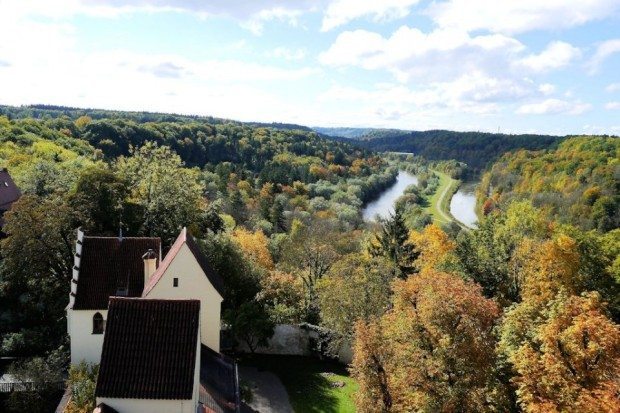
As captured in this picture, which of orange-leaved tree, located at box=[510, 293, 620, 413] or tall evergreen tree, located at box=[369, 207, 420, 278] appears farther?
tall evergreen tree, located at box=[369, 207, 420, 278]

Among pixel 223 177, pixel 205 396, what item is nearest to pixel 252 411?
pixel 205 396

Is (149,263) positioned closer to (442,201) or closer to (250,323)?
(250,323)

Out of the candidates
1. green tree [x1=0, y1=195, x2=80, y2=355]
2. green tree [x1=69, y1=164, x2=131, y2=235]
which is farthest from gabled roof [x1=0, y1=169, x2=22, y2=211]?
green tree [x1=0, y1=195, x2=80, y2=355]

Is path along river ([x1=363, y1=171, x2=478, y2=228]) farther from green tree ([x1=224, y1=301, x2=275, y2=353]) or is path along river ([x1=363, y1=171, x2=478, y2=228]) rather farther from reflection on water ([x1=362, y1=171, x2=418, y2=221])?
green tree ([x1=224, y1=301, x2=275, y2=353])

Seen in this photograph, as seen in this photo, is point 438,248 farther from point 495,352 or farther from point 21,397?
point 21,397

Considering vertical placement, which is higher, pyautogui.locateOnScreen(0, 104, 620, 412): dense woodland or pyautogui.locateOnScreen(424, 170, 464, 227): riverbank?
pyautogui.locateOnScreen(0, 104, 620, 412): dense woodland

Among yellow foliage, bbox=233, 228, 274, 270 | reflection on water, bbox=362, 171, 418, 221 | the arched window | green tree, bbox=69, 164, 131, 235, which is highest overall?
green tree, bbox=69, 164, 131, 235
